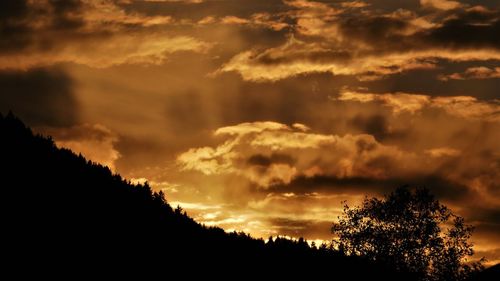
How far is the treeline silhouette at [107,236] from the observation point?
2726 inches

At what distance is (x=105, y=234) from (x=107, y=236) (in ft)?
1.01

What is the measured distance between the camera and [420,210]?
83938 mm

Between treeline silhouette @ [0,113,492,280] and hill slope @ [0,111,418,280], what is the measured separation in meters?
0.11

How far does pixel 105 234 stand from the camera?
7956 centimetres

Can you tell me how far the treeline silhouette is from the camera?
69250mm

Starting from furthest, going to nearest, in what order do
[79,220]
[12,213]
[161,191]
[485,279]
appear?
[161,191]
[79,220]
[12,213]
[485,279]

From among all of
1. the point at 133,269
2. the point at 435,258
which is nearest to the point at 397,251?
the point at 435,258

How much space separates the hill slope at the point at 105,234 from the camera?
6962 centimetres

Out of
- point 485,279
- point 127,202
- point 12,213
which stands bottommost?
point 485,279

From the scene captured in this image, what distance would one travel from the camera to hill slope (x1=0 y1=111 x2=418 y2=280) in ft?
228

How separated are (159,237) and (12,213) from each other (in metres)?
22.2

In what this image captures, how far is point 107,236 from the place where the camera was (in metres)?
79.6

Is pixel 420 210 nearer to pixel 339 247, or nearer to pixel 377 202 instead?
pixel 377 202

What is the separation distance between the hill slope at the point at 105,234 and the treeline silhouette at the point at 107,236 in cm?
11
